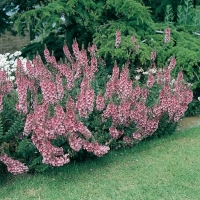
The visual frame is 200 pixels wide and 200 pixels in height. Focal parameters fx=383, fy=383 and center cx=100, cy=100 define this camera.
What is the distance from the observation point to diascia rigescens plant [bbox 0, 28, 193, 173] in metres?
4.34

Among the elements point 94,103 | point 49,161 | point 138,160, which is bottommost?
point 138,160

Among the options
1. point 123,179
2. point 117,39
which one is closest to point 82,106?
point 123,179

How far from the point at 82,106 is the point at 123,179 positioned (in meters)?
1.01

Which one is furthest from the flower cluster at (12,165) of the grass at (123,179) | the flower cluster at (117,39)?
the flower cluster at (117,39)

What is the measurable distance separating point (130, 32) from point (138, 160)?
8.63ft

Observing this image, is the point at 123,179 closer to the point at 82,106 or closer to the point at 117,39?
the point at 82,106

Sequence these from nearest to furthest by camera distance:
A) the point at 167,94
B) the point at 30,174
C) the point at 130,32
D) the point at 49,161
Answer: the point at 49,161 < the point at 30,174 < the point at 167,94 < the point at 130,32

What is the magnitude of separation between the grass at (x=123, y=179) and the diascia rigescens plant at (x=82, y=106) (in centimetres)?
29

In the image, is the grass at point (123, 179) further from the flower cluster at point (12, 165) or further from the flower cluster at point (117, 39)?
the flower cluster at point (117, 39)

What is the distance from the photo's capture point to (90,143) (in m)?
4.52

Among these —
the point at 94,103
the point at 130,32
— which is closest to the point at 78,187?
the point at 94,103

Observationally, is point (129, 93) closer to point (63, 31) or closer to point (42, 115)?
point (42, 115)

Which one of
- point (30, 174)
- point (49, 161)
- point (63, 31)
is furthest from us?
point (63, 31)

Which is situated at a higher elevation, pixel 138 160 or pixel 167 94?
pixel 167 94
